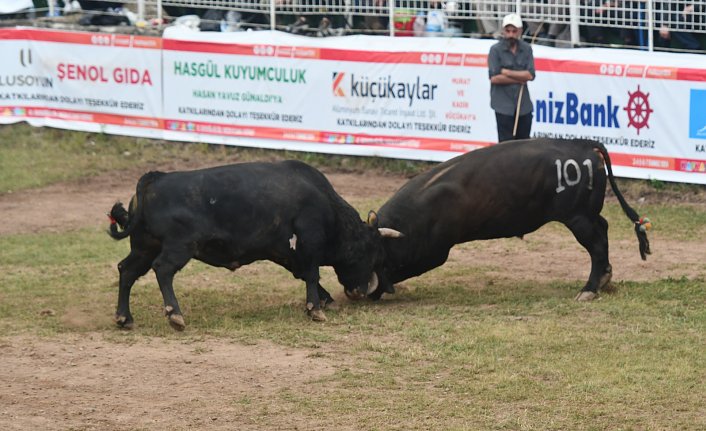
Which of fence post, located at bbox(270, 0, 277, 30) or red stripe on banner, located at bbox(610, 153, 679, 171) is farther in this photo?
fence post, located at bbox(270, 0, 277, 30)

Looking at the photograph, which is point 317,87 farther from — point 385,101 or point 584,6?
point 584,6

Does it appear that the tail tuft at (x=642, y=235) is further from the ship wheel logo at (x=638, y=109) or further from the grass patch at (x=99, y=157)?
the grass patch at (x=99, y=157)

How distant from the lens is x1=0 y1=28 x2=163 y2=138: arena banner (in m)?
19.0

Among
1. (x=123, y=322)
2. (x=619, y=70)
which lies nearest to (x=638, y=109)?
(x=619, y=70)

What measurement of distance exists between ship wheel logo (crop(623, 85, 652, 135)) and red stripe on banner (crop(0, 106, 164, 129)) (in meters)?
6.74

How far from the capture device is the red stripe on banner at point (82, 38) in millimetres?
18828

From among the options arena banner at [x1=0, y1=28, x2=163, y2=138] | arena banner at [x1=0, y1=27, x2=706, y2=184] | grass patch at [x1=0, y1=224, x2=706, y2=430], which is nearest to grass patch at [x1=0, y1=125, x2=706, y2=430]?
grass patch at [x1=0, y1=224, x2=706, y2=430]

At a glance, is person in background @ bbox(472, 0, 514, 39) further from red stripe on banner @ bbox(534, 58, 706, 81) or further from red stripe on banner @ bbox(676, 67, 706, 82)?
red stripe on banner @ bbox(676, 67, 706, 82)

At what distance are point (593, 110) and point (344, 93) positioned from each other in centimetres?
342

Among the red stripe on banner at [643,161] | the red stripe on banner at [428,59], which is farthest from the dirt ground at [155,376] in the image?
the red stripe on banner at [428,59]

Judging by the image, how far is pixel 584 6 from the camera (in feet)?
52.9

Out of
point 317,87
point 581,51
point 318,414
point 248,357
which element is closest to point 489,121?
point 581,51

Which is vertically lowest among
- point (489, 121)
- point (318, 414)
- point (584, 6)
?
point (318, 414)

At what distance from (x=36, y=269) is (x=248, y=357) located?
4.08 m
